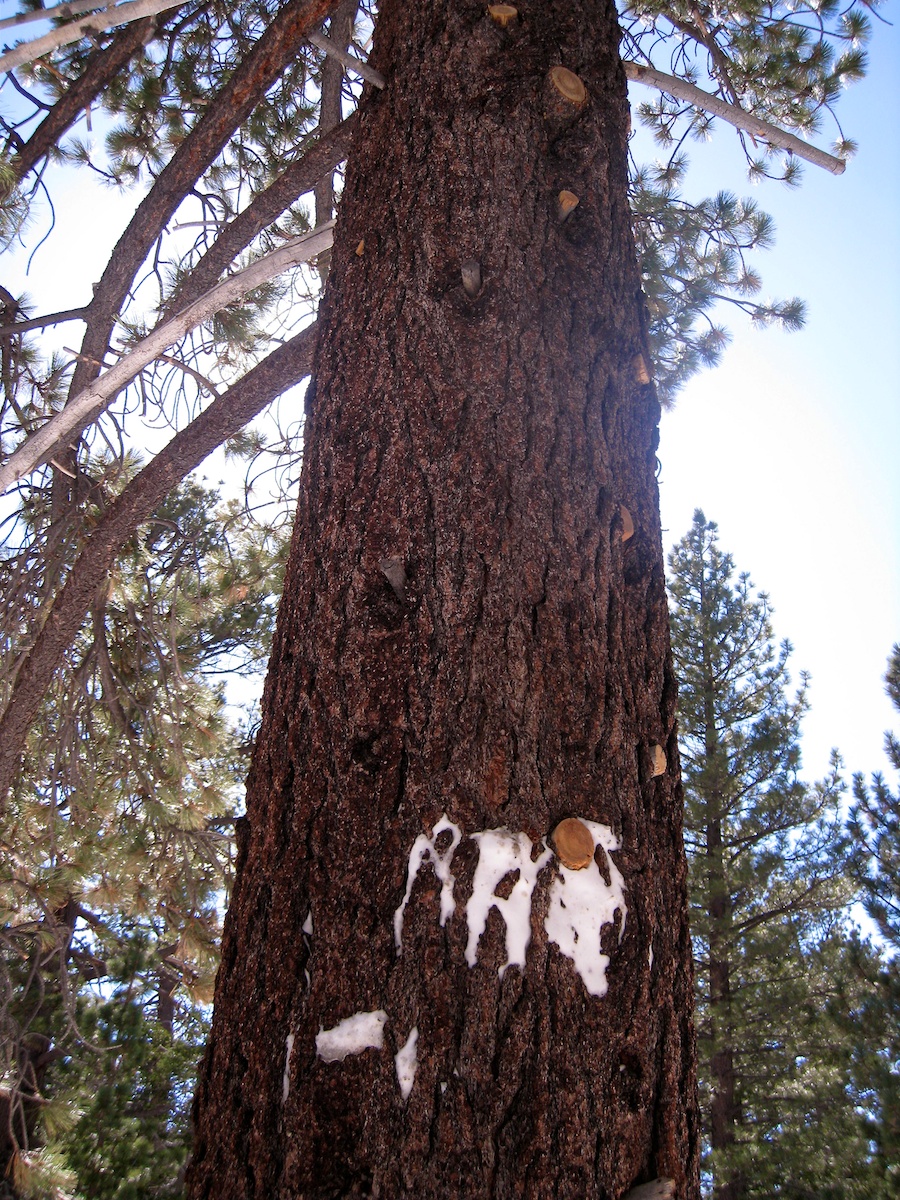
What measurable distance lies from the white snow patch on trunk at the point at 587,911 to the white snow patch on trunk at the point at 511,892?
32mm

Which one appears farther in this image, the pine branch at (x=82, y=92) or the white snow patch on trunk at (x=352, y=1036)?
the pine branch at (x=82, y=92)

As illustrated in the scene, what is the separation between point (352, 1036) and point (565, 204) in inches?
53.3

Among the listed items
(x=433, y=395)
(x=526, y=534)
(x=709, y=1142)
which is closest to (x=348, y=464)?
(x=433, y=395)

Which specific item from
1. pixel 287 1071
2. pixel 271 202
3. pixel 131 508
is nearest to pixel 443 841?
pixel 287 1071

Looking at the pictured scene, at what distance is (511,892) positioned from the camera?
1.01 metres

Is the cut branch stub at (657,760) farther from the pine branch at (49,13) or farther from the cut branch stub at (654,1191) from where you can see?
the pine branch at (49,13)

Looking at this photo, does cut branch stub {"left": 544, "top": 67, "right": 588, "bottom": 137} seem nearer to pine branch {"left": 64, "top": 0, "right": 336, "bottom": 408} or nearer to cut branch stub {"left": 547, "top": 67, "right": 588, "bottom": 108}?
cut branch stub {"left": 547, "top": 67, "right": 588, "bottom": 108}

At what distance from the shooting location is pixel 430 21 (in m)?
1.71

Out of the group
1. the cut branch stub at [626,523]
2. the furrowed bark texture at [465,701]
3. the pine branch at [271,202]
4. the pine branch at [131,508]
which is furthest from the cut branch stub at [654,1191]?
the pine branch at [271,202]

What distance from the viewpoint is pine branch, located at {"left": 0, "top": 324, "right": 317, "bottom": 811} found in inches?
91.0

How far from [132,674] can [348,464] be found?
2.45m

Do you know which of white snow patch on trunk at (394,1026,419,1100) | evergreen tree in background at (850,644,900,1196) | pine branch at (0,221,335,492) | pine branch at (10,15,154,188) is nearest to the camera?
white snow patch on trunk at (394,1026,419,1100)

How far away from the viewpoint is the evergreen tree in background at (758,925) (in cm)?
774

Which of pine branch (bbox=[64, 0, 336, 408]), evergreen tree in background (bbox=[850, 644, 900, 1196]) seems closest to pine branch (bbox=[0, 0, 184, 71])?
pine branch (bbox=[64, 0, 336, 408])
